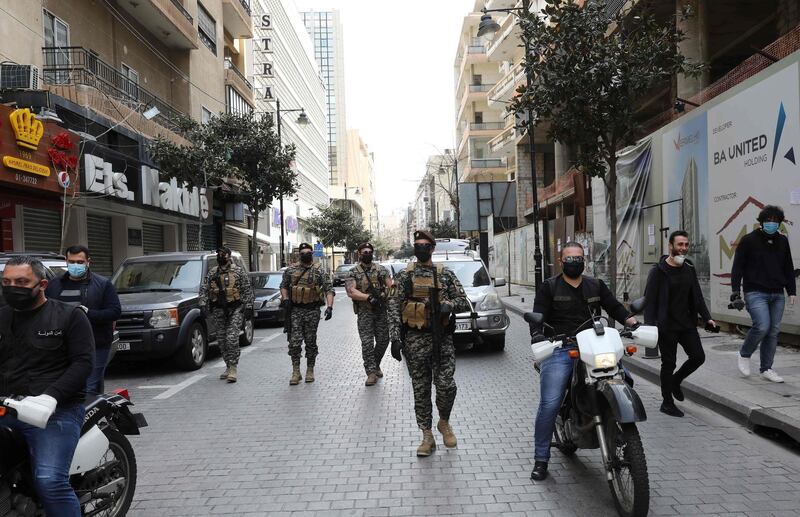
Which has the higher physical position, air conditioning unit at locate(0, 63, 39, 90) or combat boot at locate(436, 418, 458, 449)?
air conditioning unit at locate(0, 63, 39, 90)

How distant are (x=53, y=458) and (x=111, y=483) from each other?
1.99ft

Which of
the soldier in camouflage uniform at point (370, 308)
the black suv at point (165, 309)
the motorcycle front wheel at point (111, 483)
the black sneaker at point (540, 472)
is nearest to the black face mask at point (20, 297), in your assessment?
the motorcycle front wheel at point (111, 483)

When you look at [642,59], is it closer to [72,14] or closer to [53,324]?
[53,324]

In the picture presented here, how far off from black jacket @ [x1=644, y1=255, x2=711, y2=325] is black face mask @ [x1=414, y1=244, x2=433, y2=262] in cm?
248

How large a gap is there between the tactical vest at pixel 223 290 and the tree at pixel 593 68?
267 inches

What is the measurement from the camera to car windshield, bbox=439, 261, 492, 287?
11.3m

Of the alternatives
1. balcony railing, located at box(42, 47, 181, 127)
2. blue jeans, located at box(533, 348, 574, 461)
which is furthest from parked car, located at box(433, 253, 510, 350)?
balcony railing, located at box(42, 47, 181, 127)

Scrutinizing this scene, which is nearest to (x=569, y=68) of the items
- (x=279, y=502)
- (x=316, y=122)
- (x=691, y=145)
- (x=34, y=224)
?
(x=691, y=145)

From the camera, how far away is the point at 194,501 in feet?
13.6

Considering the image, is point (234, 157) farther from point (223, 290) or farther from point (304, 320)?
point (304, 320)

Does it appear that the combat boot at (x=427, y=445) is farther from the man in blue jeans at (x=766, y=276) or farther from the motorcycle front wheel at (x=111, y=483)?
the man in blue jeans at (x=766, y=276)

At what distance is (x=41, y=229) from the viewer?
15656mm

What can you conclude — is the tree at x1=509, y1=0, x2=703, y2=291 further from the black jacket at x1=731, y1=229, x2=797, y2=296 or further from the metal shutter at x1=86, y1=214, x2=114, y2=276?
the metal shutter at x1=86, y1=214, x2=114, y2=276

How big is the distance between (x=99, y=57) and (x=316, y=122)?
58243mm
